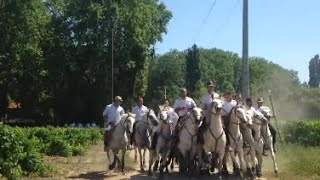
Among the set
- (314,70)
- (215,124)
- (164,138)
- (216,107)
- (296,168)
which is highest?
(314,70)

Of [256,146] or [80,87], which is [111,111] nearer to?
[256,146]

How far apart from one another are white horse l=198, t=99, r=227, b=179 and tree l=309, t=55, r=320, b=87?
132m

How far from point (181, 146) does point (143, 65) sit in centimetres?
4382

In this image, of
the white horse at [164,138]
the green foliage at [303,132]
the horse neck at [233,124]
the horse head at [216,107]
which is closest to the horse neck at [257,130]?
the horse neck at [233,124]

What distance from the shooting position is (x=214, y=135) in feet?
54.1

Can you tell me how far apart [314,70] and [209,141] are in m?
134

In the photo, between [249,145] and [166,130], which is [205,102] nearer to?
[166,130]

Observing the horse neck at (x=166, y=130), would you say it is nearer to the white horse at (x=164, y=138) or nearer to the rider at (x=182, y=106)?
the white horse at (x=164, y=138)

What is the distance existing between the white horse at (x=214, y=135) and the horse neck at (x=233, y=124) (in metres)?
0.51

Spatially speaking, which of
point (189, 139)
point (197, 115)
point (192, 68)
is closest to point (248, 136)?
point (189, 139)

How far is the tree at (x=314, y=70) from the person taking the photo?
143125mm

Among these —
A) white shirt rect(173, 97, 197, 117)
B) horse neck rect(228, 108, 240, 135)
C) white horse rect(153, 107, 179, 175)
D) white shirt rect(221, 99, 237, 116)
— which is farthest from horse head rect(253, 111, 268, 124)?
white horse rect(153, 107, 179, 175)

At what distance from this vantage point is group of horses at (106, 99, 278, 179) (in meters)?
16.6

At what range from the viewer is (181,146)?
17297mm
